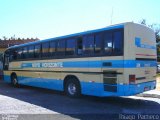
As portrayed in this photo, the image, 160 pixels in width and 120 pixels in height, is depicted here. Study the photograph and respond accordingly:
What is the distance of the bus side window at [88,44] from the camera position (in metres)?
11.8

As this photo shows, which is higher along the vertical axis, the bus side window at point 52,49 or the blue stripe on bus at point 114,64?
the bus side window at point 52,49

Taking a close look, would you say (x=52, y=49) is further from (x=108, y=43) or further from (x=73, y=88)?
(x=108, y=43)

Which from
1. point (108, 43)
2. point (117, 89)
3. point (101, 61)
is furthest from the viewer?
point (101, 61)

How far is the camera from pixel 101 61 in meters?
11.2

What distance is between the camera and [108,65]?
35.7 feet

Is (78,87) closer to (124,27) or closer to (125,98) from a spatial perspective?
(125,98)

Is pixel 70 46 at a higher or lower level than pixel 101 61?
higher

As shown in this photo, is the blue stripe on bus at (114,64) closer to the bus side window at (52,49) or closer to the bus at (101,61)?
the bus at (101,61)

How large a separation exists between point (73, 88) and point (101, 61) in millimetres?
2573

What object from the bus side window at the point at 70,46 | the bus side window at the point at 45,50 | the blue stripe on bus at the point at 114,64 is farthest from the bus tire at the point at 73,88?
the bus side window at the point at 45,50

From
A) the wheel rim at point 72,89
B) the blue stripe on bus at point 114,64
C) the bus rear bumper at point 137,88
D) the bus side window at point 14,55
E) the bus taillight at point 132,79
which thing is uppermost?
the bus side window at point 14,55

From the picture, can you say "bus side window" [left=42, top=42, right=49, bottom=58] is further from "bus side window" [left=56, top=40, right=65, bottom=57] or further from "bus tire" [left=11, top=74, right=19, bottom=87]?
"bus tire" [left=11, top=74, right=19, bottom=87]

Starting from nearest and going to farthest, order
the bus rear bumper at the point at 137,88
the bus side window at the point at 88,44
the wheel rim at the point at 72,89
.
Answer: the bus rear bumper at the point at 137,88 → the bus side window at the point at 88,44 → the wheel rim at the point at 72,89

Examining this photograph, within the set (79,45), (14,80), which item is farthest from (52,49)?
(14,80)
